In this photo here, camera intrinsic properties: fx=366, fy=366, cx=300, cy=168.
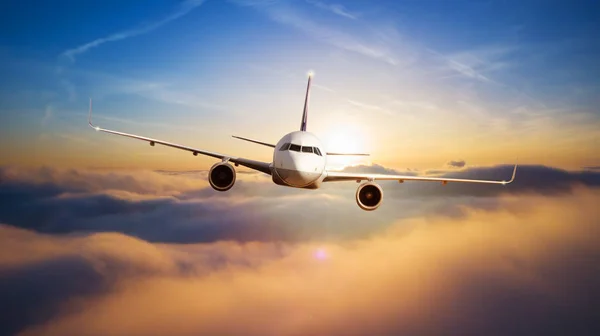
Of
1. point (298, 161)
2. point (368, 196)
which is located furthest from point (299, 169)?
point (368, 196)

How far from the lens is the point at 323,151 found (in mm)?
23094

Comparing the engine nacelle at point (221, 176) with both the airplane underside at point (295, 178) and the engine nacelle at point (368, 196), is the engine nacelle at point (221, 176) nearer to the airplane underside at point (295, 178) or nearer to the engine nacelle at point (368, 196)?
the airplane underside at point (295, 178)

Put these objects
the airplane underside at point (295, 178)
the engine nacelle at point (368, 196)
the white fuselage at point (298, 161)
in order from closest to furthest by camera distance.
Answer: the white fuselage at point (298, 161)
the airplane underside at point (295, 178)
the engine nacelle at point (368, 196)

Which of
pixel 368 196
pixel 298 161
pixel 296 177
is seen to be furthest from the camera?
pixel 368 196

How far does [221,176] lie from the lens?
78.6ft

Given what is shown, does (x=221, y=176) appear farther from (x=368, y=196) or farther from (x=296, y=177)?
(x=368, y=196)

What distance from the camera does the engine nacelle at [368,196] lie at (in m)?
23.7

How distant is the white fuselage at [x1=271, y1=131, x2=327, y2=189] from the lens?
21.0 m

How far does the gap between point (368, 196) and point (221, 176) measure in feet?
31.8

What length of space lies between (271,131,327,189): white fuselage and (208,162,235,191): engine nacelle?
3.10 m

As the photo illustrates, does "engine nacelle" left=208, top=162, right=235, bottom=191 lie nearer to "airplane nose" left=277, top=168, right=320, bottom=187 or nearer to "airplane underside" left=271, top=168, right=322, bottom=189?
"airplane underside" left=271, top=168, right=322, bottom=189

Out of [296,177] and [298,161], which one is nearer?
[298,161]

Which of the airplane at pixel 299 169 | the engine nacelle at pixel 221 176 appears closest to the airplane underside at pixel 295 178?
the airplane at pixel 299 169

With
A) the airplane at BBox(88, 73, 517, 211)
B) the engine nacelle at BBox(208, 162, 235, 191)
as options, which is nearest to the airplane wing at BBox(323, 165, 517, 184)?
the airplane at BBox(88, 73, 517, 211)
